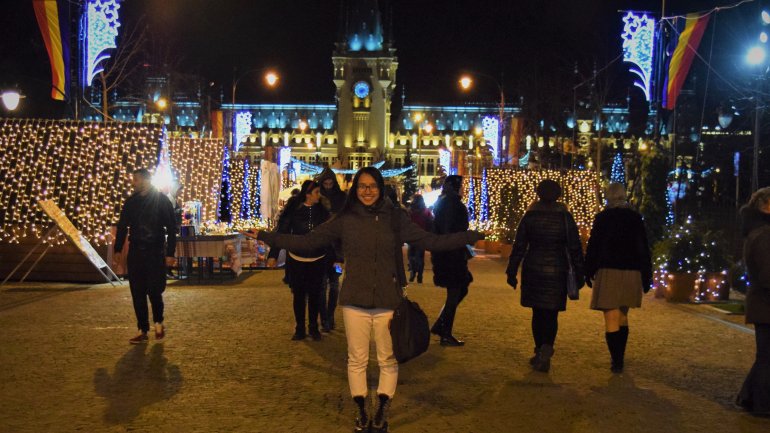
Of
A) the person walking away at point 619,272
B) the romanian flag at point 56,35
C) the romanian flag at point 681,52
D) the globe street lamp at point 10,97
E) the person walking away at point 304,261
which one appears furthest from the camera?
the globe street lamp at point 10,97

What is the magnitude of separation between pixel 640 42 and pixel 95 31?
41.4ft

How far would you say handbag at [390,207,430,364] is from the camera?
18.0ft

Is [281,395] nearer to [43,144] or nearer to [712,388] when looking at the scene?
[712,388]

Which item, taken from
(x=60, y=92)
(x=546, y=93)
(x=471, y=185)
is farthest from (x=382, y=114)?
(x=60, y=92)

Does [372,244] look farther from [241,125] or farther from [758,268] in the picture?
[241,125]

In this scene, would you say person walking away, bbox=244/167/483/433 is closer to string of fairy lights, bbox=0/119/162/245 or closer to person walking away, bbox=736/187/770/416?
person walking away, bbox=736/187/770/416

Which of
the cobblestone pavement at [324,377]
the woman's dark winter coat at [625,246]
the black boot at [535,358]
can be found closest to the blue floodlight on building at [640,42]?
the cobblestone pavement at [324,377]

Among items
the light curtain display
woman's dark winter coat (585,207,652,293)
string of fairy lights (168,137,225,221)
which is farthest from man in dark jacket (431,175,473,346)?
string of fairy lights (168,137,225,221)

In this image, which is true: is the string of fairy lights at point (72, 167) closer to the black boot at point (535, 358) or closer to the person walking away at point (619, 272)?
the black boot at point (535, 358)

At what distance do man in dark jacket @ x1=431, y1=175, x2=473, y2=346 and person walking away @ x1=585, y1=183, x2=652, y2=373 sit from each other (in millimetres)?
1755

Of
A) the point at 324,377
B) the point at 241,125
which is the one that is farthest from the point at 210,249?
the point at 241,125

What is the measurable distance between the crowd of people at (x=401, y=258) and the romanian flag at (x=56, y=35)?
992 cm

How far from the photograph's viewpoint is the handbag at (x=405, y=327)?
5492 millimetres

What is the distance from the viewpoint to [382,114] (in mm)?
131625
